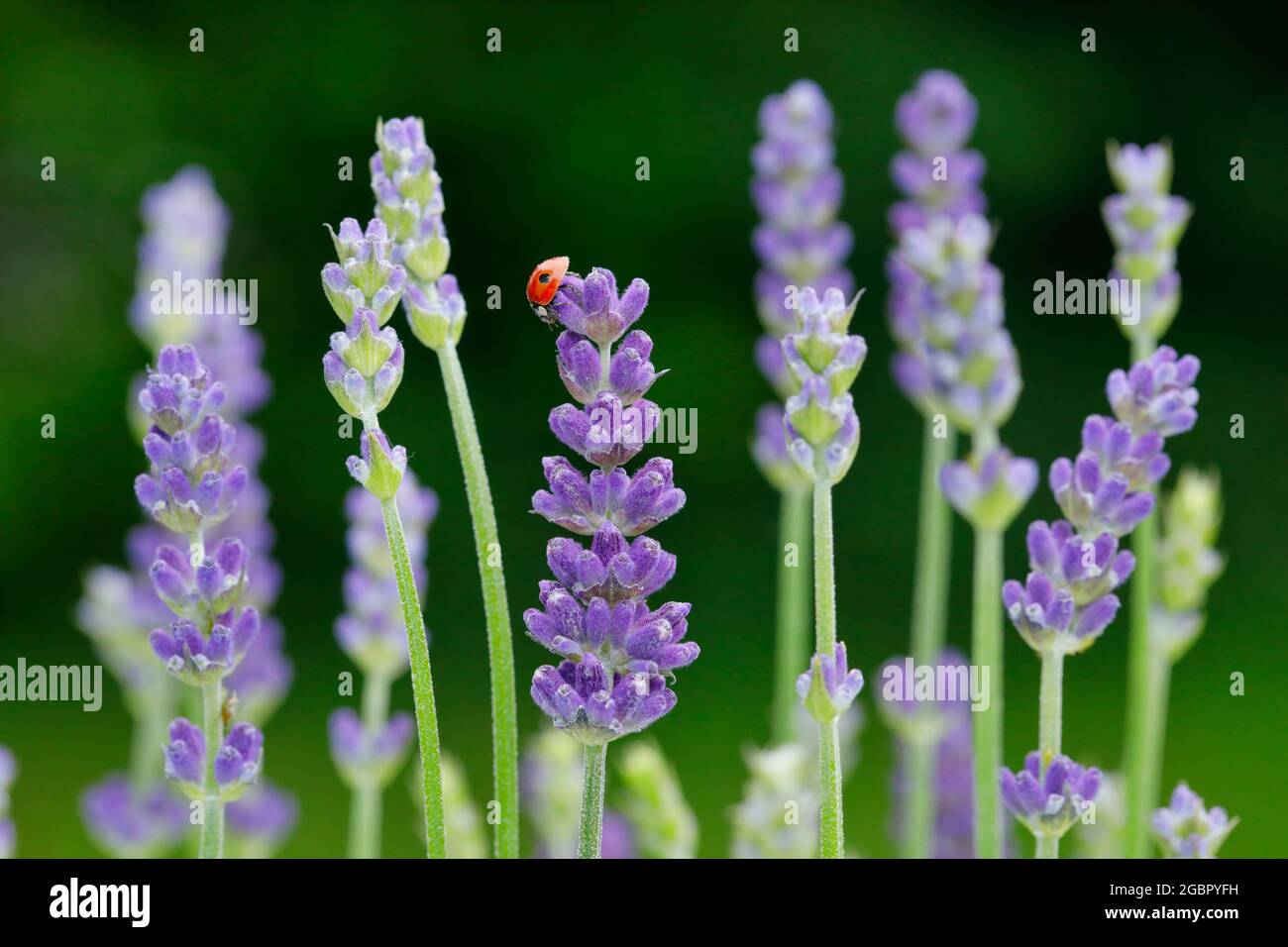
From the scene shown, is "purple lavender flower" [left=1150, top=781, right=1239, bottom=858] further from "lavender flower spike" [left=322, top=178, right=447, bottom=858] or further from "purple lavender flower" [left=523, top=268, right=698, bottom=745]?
"lavender flower spike" [left=322, top=178, right=447, bottom=858]

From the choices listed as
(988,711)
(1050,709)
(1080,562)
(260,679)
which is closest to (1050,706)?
(1050,709)

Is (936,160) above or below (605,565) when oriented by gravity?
above

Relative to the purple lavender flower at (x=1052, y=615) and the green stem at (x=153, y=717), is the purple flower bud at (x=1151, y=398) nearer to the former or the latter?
the purple lavender flower at (x=1052, y=615)

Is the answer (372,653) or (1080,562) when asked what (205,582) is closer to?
(372,653)

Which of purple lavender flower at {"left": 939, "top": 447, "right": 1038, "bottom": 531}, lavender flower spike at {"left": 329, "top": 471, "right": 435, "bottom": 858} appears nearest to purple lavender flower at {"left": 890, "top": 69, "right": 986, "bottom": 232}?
purple lavender flower at {"left": 939, "top": 447, "right": 1038, "bottom": 531}
